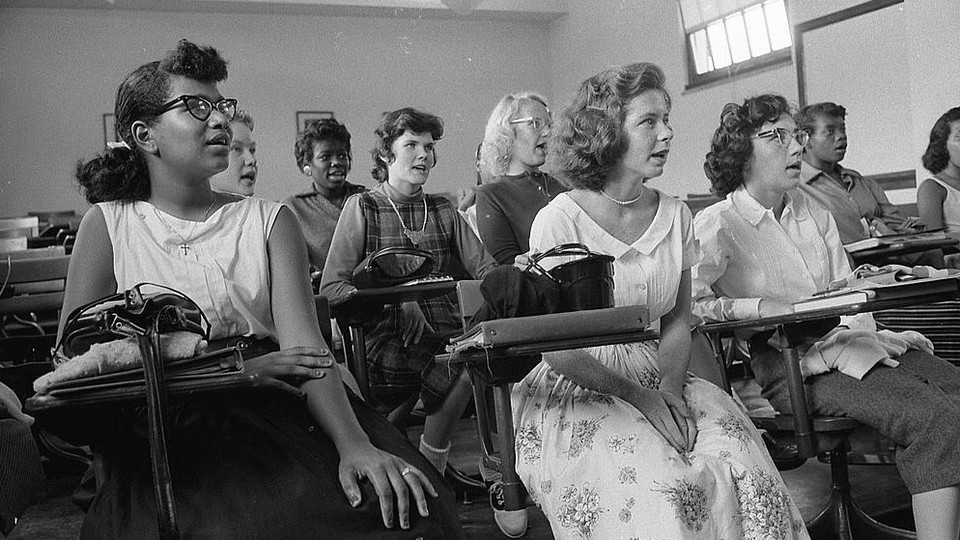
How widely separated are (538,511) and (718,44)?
5.16 meters

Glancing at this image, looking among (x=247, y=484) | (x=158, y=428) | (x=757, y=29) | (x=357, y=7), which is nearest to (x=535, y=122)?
(x=247, y=484)

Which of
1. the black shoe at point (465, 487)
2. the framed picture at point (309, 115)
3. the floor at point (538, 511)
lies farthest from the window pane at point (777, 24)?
the black shoe at point (465, 487)

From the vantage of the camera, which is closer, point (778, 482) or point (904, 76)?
point (778, 482)

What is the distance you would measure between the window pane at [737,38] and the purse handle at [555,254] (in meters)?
5.47

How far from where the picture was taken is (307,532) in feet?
4.17

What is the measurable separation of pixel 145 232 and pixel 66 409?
21.0 inches

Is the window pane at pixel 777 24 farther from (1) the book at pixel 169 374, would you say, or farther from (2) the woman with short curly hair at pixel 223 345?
(1) the book at pixel 169 374

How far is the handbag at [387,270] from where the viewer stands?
2.85m

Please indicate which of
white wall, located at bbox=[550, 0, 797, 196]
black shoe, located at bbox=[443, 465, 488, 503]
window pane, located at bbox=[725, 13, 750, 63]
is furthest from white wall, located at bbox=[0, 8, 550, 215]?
black shoe, located at bbox=[443, 465, 488, 503]

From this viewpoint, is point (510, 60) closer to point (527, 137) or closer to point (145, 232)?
point (527, 137)

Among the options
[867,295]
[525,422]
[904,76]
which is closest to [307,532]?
[525,422]

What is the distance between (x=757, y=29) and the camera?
22.2ft

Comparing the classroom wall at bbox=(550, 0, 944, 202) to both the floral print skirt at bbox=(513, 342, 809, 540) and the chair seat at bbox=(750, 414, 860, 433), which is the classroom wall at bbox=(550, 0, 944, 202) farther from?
the floral print skirt at bbox=(513, 342, 809, 540)

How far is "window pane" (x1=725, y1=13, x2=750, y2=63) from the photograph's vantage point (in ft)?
22.7
